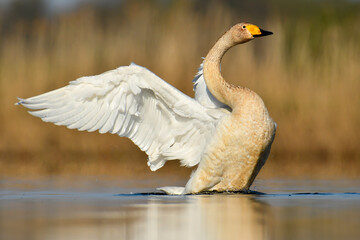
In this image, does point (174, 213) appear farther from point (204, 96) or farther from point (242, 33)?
point (242, 33)

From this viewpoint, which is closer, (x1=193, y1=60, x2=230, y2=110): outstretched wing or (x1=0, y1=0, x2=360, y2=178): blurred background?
(x1=193, y1=60, x2=230, y2=110): outstretched wing

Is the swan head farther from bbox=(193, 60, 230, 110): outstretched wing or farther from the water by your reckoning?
the water

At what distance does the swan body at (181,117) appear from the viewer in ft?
26.6

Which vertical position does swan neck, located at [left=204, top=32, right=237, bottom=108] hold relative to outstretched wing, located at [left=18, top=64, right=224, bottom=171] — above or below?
above

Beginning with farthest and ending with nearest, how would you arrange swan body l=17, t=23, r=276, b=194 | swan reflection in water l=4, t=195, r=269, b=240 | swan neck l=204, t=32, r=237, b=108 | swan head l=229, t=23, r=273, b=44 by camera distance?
1. swan head l=229, t=23, r=273, b=44
2. swan neck l=204, t=32, r=237, b=108
3. swan body l=17, t=23, r=276, b=194
4. swan reflection in water l=4, t=195, r=269, b=240

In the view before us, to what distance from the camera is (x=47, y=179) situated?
32.9ft

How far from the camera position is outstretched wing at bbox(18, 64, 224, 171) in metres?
8.17

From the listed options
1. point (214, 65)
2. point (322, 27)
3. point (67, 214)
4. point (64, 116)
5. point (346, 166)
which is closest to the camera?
point (67, 214)

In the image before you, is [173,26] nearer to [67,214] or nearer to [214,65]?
[214,65]

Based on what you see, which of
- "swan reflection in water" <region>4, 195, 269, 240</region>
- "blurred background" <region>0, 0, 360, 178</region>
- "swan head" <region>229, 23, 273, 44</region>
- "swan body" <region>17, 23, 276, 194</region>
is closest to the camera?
"swan reflection in water" <region>4, 195, 269, 240</region>

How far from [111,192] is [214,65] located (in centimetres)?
172

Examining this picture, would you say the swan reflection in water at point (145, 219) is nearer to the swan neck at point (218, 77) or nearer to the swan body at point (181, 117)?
the swan body at point (181, 117)

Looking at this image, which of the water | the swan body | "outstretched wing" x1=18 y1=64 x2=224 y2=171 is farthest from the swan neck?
the water

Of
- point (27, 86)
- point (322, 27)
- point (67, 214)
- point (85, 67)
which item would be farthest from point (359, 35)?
point (67, 214)
